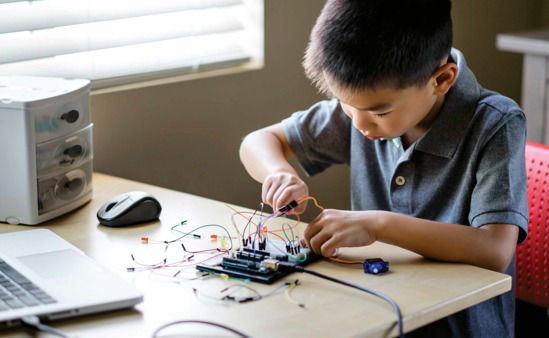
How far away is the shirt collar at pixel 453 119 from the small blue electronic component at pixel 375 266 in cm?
32

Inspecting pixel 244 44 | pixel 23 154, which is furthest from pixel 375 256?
pixel 244 44

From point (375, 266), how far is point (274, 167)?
0.42 meters

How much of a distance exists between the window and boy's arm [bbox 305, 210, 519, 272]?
80cm

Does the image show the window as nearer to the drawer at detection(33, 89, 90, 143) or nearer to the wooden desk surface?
the drawer at detection(33, 89, 90, 143)

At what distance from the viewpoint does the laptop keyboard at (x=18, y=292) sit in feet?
3.27

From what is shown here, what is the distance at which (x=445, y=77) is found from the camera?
4.32 feet

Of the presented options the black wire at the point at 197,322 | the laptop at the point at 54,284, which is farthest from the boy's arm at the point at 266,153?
the black wire at the point at 197,322

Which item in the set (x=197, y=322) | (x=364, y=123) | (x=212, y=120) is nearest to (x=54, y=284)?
(x=197, y=322)

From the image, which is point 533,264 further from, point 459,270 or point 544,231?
point 459,270

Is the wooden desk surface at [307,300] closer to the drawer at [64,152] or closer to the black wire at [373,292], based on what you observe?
the black wire at [373,292]

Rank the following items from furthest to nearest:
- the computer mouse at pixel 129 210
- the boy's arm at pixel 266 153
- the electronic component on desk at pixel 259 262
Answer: the boy's arm at pixel 266 153 → the computer mouse at pixel 129 210 → the electronic component on desk at pixel 259 262

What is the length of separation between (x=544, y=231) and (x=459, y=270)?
14.6 inches

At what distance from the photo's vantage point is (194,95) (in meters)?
1.94

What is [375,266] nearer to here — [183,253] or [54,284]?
[183,253]
